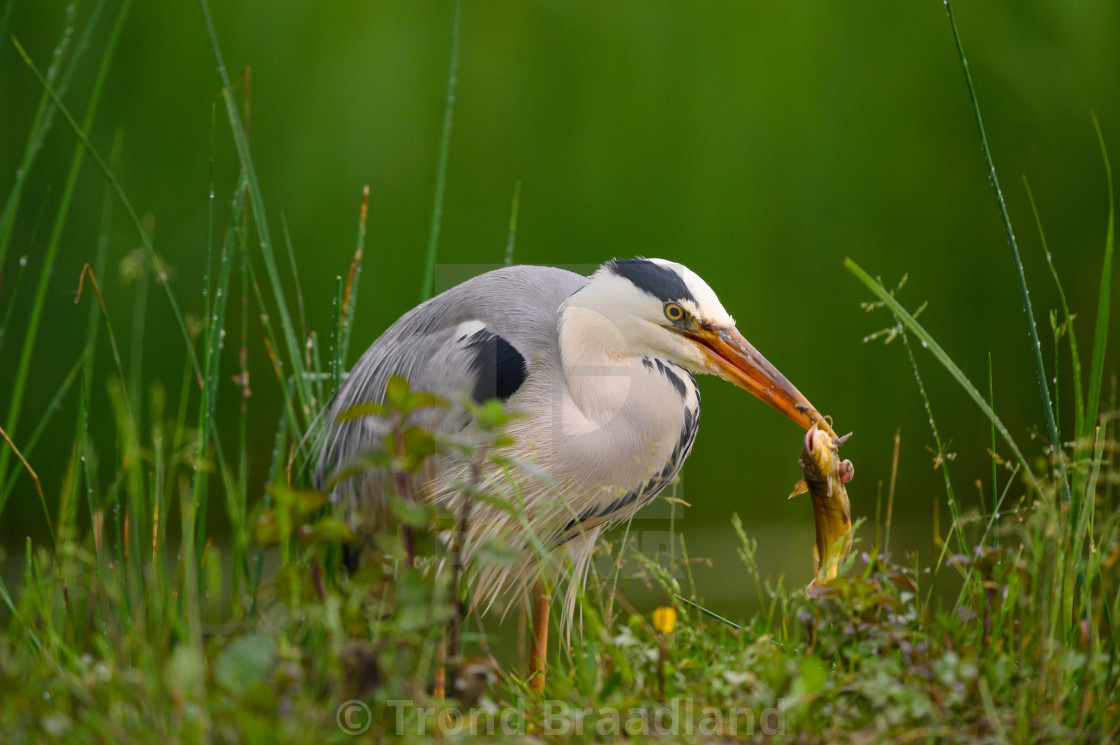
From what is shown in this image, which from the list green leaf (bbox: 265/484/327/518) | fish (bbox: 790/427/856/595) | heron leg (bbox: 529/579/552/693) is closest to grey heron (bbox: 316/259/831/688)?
heron leg (bbox: 529/579/552/693)

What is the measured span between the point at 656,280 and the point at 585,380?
0.83 ft

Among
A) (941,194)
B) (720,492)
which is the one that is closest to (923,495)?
(720,492)

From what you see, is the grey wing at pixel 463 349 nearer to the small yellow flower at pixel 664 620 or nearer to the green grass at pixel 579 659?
the green grass at pixel 579 659

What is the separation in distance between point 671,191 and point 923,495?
1.80 meters

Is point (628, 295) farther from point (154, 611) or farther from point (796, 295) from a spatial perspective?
point (796, 295)

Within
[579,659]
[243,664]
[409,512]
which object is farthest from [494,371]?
[243,664]

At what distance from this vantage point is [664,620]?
131 cm

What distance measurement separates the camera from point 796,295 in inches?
167

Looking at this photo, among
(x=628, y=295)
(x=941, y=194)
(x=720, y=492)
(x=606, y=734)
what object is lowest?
(x=720, y=492)

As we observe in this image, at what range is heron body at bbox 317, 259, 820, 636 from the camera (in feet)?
6.58

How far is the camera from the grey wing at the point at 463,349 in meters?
2.06

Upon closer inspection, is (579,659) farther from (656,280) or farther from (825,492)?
(656,280)
